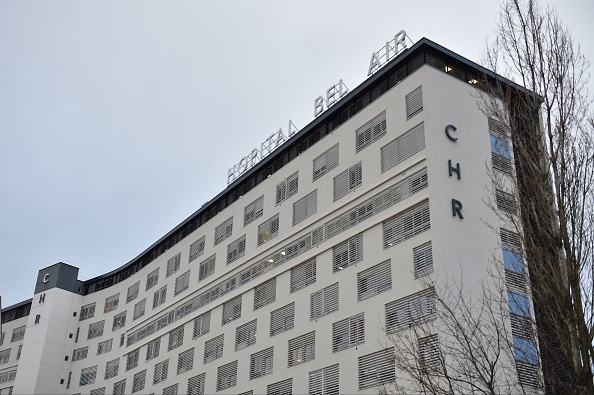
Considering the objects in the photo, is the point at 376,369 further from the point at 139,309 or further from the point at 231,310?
the point at 139,309

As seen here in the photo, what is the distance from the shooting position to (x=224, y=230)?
5659 centimetres

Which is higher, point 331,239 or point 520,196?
point 331,239

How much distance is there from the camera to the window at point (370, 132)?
4231 cm

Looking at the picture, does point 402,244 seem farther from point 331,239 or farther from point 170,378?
point 170,378

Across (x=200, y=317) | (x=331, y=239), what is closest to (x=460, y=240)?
(x=331, y=239)

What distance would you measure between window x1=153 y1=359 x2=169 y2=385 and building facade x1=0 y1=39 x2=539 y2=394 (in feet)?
0.66

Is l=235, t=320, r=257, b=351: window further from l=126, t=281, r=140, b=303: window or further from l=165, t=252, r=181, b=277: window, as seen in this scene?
l=126, t=281, r=140, b=303: window

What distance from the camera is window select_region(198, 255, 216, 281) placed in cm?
5656

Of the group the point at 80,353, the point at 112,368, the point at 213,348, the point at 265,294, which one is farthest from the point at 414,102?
the point at 80,353

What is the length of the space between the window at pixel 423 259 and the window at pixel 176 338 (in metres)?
27.7

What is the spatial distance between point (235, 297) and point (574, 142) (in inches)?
1405

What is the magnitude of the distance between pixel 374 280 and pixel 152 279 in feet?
109

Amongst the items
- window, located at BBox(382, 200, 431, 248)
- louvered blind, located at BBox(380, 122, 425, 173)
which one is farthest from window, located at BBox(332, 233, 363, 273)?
louvered blind, located at BBox(380, 122, 425, 173)

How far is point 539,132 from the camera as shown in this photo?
66.9ft
